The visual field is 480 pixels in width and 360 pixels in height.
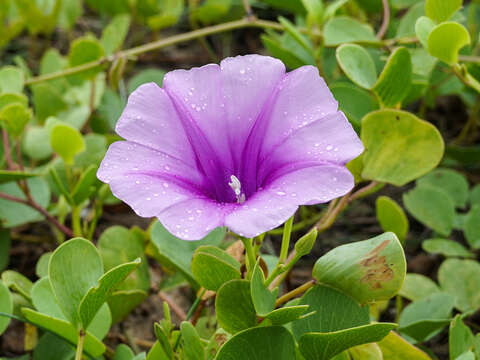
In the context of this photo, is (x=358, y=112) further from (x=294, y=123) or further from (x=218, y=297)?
(x=218, y=297)

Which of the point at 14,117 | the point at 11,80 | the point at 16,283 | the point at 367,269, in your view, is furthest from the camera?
the point at 11,80

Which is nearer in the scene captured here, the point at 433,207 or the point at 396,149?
the point at 396,149

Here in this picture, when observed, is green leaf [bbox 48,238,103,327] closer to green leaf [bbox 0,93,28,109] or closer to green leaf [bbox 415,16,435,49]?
green leaf [bbox 0,93,28,109]

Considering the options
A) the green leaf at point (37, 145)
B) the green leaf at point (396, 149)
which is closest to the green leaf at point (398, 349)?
the green leaf at point (396, 149)

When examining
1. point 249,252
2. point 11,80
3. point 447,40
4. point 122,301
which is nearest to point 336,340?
point 249,252

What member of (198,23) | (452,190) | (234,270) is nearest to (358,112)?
(452,190)

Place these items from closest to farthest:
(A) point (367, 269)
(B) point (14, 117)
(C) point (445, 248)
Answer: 1. (A) point (367, 269)
2. (B) point (14, 117)
3. (C) point (445, 248)

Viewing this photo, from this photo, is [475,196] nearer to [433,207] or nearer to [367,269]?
[433,207]
